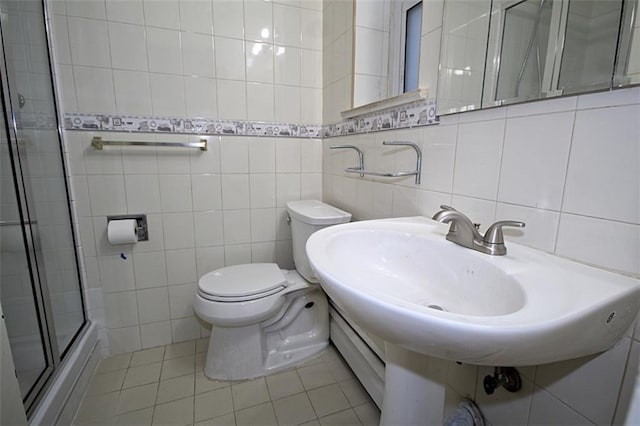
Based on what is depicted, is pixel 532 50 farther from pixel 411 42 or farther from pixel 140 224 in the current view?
pixel 140 224

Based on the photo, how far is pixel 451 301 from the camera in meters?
0.71

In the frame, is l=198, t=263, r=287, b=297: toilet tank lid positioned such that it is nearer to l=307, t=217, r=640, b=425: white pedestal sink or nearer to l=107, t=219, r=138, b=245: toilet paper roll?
l=107, t=219, r=138, b=245: toilet paper roll

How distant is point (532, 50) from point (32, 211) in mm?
1834

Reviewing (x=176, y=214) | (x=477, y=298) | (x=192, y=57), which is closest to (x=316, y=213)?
(x=176, y=214)

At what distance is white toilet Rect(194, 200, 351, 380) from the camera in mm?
1352

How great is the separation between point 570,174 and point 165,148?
1622 millimetres

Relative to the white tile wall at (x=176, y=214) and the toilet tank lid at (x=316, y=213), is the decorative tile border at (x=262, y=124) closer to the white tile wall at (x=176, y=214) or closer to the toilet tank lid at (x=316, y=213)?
the white tile wall at (x=176, y=214)

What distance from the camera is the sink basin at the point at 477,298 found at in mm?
402

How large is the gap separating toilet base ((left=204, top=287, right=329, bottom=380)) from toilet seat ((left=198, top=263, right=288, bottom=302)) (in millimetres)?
146

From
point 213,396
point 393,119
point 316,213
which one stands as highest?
point 393,119

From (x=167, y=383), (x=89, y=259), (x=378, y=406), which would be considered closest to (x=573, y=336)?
(x=378, y=406)

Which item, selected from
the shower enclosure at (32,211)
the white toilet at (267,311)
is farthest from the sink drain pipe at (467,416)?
the shower enclosure at (32,211)

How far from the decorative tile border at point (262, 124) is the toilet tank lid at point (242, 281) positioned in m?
0.74

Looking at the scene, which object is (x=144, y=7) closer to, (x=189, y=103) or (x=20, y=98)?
(x=189, y=103)
